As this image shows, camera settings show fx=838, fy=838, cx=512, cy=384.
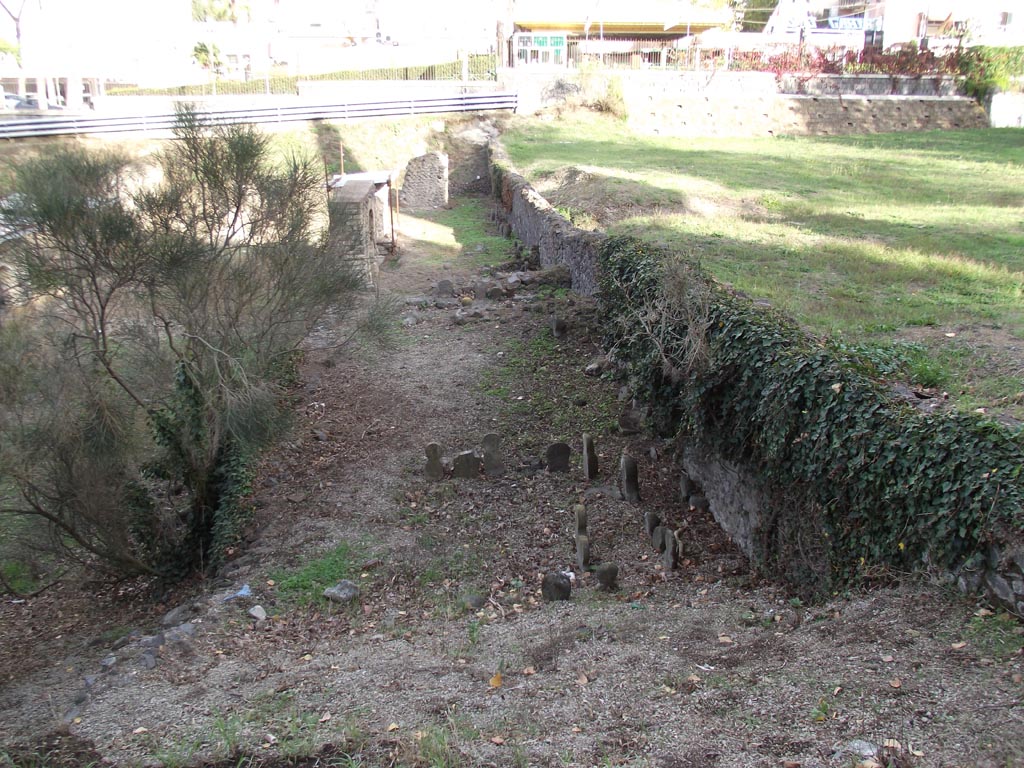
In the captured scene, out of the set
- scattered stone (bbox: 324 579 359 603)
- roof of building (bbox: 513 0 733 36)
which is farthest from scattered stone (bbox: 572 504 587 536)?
roof of building (bbox: 513 0 733 36)

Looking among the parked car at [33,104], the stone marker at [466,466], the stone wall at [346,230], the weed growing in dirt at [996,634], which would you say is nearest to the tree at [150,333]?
the stone wall at [346,230]

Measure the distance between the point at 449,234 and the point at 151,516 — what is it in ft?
41.4

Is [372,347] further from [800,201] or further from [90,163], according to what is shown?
[800,201]

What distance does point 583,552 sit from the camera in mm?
7316

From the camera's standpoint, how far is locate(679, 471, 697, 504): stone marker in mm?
8141

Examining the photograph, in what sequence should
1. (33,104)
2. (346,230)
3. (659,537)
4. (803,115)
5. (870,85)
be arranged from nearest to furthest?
(659,537) < (346,230) < (803,115) < (870,85) < (33,104)

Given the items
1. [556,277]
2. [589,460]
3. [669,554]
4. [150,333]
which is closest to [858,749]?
[669,554]

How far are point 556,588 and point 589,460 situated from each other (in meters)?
2.37

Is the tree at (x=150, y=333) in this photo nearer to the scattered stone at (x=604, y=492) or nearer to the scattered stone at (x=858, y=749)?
the scattered stone at (x=604, y=492)

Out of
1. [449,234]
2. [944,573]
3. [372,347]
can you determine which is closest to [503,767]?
[944,573]

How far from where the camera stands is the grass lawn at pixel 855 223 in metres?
7.88

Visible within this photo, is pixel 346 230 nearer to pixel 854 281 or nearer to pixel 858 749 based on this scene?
pixel 854 281

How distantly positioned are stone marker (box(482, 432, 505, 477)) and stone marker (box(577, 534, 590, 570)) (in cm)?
198

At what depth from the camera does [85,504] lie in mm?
7965
